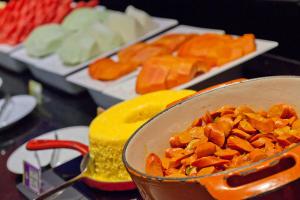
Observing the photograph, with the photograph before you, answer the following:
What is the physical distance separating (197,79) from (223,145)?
633 mm

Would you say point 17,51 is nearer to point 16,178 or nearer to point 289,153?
point 16,178

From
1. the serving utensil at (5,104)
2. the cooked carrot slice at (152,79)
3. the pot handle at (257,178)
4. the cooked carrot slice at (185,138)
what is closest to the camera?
the pot handle at (257,178)

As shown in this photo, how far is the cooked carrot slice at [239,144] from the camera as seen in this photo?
68 cm

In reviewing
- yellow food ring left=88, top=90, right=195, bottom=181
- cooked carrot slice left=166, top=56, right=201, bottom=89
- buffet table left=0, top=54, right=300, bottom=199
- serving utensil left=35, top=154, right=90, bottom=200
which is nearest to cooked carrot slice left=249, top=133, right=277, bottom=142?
yellow food ring left=88, top=90, right=195, bottom=181

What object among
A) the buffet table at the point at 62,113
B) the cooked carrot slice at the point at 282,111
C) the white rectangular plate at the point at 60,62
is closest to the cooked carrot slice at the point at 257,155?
the cooked carrot slice at the point at 282,111

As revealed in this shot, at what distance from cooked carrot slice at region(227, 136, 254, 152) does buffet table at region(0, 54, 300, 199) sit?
508mm

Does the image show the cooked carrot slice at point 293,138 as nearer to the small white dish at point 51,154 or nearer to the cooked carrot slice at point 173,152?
the cooked carrot slice at point 173,152

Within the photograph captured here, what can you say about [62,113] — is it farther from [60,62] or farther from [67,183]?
[67,183]

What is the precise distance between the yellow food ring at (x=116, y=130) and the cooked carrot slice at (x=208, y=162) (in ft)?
0.94

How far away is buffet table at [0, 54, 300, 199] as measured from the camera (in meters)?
1.27

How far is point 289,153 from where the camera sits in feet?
1.83

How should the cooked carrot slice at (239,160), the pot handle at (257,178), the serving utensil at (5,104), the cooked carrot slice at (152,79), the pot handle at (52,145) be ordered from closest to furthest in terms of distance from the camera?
the pot handle at (257,178), the cooked carrot slice at (239,160), the pot handle at (52,145), the cooked carrot slice at (152,79), the serving utensil at (5,104)

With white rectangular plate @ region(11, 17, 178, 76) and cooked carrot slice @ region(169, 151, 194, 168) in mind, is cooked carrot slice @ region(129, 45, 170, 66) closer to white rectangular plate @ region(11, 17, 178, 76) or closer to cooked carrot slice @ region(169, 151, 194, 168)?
white rectangular plate @ region(11, 17, 178, 76)

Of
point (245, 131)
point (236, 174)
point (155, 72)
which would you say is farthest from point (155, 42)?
point (236, 174)
